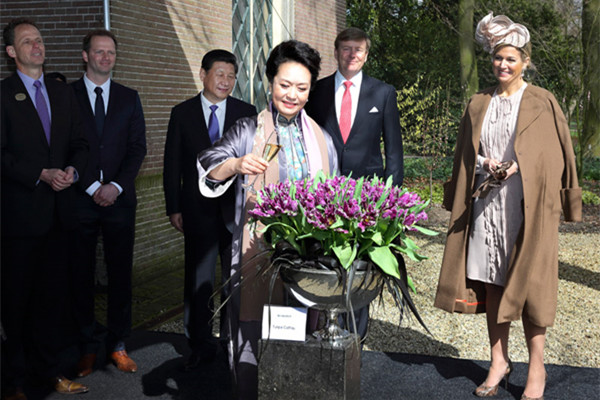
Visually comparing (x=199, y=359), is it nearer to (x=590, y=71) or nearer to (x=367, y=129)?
(x=367, y=129)

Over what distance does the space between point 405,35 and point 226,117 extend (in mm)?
23899

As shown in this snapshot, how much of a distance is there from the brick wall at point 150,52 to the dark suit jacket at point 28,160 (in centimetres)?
353

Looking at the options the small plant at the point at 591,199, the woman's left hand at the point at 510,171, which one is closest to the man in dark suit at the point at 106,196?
the woman's left hand at the point at 510,171

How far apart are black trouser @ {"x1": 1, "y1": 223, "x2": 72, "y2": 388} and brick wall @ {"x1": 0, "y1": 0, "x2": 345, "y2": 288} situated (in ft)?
12.2

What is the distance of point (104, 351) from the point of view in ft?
18.8

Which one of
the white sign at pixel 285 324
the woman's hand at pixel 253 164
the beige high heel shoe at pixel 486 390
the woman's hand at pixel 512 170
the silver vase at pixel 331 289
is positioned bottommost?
the beige high heel shoe at pixel 486 390

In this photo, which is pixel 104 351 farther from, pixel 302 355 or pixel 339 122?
pixel 302 355

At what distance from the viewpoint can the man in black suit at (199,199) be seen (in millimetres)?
5273

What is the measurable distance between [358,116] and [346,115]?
0.29 ft

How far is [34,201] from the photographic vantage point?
4.59 meters

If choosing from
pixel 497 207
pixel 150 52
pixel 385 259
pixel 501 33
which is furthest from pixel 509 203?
pixel 150 52

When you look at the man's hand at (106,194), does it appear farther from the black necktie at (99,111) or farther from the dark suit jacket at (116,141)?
the black necktie at (99,111)

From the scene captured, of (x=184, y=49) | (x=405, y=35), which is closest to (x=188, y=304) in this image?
(x=184, y=49)

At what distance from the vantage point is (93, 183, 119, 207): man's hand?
5.05m
